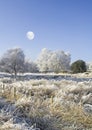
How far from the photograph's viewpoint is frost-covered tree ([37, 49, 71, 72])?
301 ft

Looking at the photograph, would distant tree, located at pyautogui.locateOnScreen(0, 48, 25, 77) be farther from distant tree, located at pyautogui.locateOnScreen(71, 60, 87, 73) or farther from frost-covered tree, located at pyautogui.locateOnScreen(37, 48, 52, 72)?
frost-covered tree, located at pyautogui.locateOnScreen(37, 48, 52, 72)

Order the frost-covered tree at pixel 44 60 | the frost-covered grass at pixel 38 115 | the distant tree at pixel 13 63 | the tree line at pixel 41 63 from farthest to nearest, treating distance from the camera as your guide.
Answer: the frost-covered tree at pixel 44 60 < the tree line at pixel 41 63 < the distant tree at pixel 13 63 < the frost-covered grass at pixel 38 115

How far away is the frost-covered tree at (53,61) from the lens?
301 ft

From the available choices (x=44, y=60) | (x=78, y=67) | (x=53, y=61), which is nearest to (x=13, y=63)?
(x=78, y=67)

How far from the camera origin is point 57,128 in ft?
16.7

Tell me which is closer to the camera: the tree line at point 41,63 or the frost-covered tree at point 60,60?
the tree line at point 41,63

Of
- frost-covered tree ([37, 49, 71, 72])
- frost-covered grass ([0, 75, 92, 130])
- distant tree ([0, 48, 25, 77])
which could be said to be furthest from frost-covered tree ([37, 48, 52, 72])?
frost-covered grass ([0, 75, 92, 130])

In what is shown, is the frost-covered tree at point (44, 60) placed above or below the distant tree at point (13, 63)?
above

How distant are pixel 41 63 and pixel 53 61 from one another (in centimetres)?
753

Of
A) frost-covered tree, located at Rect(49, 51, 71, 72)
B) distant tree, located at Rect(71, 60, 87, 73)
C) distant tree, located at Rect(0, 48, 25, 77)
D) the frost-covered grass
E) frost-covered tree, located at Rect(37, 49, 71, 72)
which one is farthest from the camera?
frost-covered tree, located at Rect(37, 49, 71, 72)

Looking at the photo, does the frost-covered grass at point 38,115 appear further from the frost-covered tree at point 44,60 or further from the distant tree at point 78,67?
the frost-covered tree at point 44,60

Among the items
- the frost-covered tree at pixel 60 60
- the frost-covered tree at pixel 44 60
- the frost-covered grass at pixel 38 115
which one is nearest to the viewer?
the frost-covered grass at pixel 38 115

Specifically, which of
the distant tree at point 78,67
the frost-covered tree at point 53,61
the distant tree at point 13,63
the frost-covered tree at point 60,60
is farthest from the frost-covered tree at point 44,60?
the distant tree at point 13,63

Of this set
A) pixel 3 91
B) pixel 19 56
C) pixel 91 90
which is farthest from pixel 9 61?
pixel 3 91
